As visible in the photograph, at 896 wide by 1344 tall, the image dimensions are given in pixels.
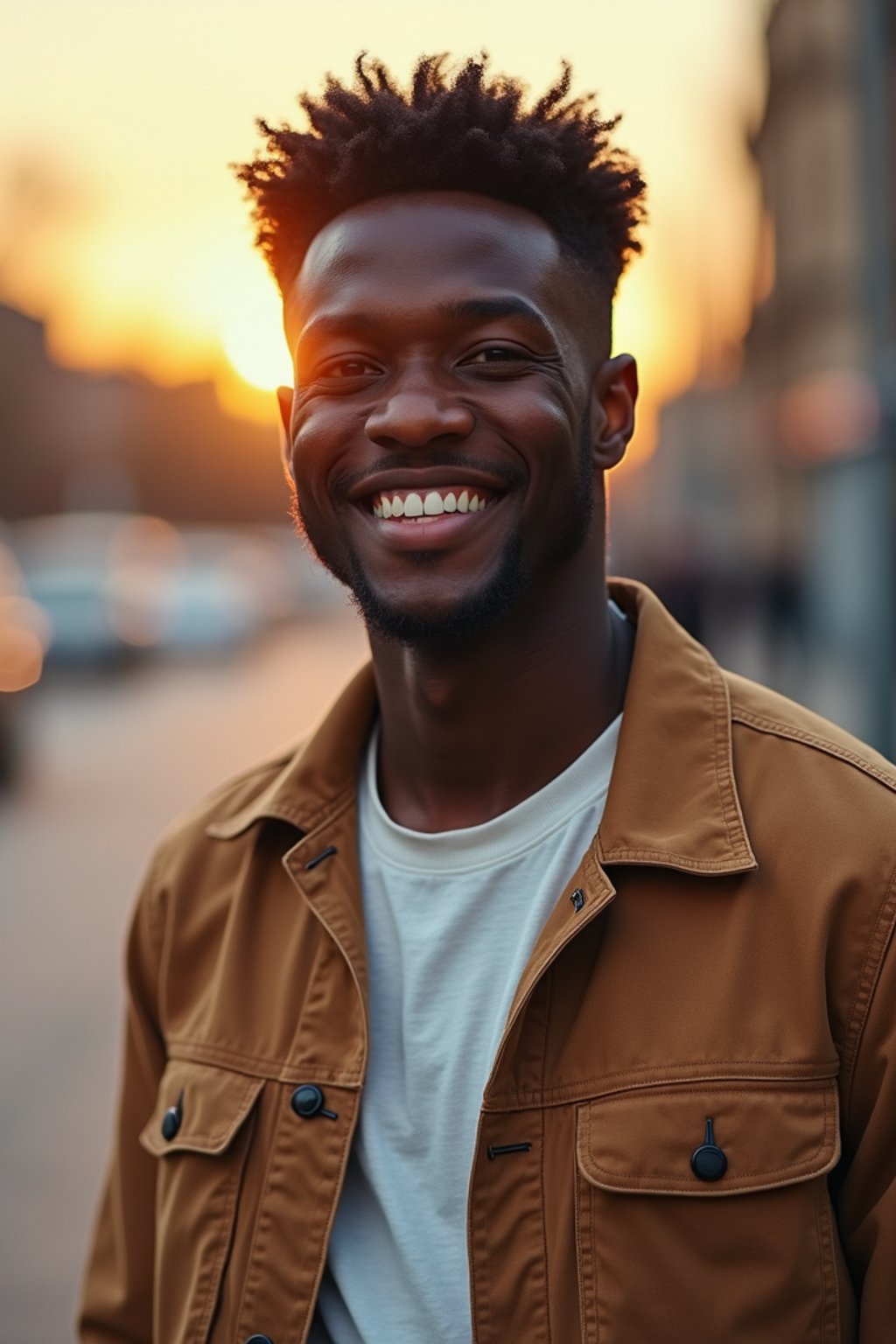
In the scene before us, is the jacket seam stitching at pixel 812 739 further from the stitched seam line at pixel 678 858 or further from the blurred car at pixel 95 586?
the blurred car at pixel 95 586

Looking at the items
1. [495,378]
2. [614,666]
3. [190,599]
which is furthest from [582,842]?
[190,599]

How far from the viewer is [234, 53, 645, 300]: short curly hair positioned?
2.44 m

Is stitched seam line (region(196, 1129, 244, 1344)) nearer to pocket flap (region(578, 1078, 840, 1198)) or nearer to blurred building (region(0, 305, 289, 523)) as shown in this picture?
pocket flap (region(578, 1078, 840, 1198))

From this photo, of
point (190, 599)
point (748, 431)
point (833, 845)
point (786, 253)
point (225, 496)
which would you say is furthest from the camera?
point (225, 496)

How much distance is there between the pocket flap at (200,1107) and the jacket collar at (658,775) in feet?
1.29

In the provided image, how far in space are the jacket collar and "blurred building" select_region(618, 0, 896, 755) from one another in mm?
4101

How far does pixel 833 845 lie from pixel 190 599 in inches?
1110

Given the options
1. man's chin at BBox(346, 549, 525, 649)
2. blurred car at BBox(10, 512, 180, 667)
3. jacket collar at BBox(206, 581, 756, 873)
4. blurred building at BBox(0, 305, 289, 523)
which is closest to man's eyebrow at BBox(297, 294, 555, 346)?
man's chin at BBox(346, 549, 525, 649)

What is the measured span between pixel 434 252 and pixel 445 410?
0.24 meters

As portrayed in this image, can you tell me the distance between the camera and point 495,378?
7.74 ft

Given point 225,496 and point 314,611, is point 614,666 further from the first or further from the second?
point 225,496

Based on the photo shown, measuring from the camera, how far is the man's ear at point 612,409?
8.36 ft

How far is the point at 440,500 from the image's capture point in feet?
7.75

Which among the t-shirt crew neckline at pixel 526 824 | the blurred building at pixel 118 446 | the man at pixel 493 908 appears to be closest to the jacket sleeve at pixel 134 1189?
the man at pixel 493 908
